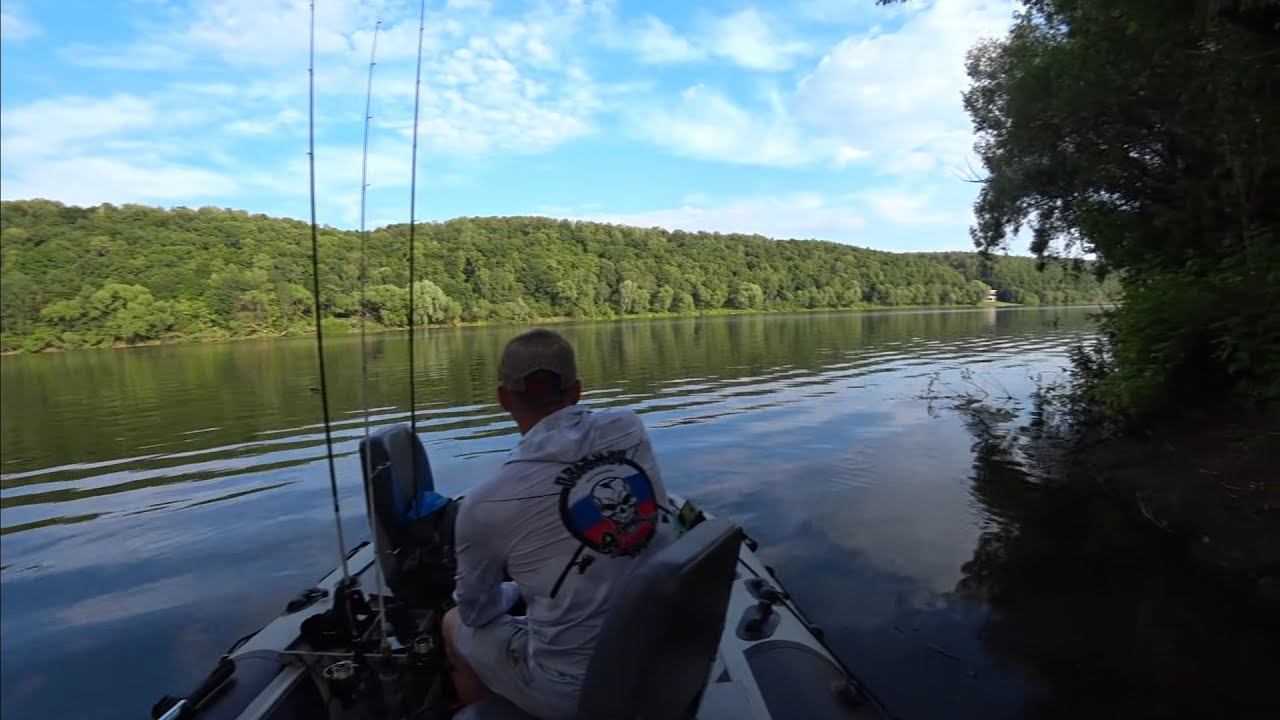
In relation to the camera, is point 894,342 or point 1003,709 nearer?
point 1003,709

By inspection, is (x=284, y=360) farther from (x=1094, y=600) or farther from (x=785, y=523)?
(x=1094, y=600)

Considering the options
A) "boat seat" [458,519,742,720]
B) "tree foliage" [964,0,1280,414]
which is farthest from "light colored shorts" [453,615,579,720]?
"tree foliage" [964,0,1280,414]

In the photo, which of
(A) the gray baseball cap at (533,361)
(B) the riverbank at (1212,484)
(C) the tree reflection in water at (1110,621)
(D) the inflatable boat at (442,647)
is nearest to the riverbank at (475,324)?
(D) the inflatable boat at (442,647)

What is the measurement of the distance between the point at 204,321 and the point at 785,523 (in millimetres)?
7347

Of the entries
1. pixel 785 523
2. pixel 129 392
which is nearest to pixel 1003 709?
pixel 785 523

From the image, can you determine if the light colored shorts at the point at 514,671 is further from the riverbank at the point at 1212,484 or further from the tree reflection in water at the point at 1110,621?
the riverbank at the point at 1212,484

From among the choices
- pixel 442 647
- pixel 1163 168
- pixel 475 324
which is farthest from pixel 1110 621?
pixel 475 324

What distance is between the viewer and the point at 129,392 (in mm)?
21469

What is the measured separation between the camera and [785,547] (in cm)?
677

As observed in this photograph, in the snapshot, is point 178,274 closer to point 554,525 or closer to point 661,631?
point 554,525

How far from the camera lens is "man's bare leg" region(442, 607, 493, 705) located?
2363mm

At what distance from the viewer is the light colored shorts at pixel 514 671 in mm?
1993

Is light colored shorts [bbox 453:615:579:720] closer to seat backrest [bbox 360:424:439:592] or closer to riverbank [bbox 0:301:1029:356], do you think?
seat backrest [bbox 360:424:439:592]

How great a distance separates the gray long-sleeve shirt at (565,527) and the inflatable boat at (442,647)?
0.59 ft
